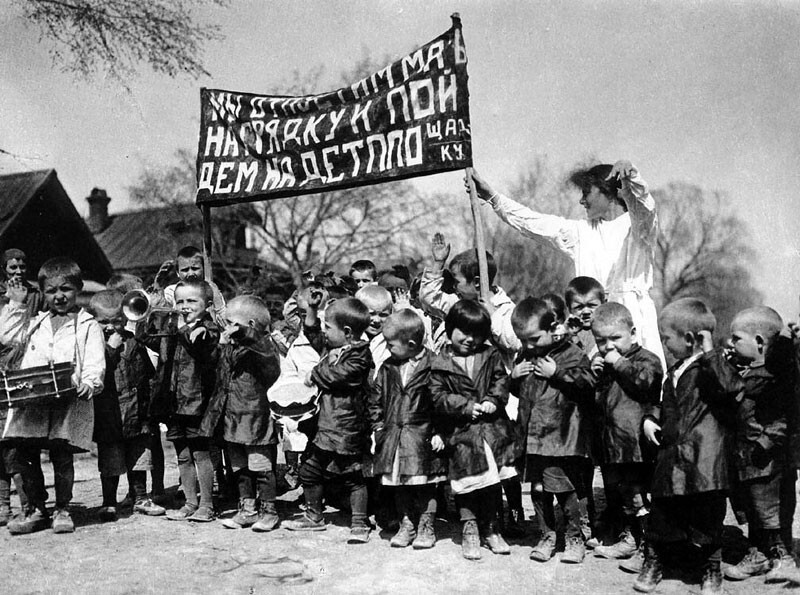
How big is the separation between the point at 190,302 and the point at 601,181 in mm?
3032

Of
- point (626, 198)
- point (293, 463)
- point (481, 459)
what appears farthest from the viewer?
point (293, 463)

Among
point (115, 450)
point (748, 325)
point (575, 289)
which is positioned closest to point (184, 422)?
point (115, 450)

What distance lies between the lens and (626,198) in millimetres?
4848

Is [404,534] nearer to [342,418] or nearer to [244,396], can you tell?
[342,418]

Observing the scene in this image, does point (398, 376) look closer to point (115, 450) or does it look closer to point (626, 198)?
point (626, 198)

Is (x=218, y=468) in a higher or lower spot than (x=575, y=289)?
lower

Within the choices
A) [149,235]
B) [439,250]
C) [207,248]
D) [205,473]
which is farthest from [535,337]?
[149,235]

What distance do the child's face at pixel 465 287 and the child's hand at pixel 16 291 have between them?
4.05m

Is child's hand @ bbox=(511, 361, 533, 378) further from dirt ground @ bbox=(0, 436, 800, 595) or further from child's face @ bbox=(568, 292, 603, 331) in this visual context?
dirt ground @ bbox=(0, 436, 800, 595)

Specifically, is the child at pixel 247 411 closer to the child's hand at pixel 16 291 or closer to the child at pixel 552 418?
the child at pixel 552 418

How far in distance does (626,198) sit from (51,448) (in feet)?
14.2

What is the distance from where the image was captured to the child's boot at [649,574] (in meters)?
3.54

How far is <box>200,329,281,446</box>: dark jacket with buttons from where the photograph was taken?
4.94m

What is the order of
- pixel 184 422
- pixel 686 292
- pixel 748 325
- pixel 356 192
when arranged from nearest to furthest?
pixel 748 325
pixel 184 422
pixel 356 192
pixel 686 292
